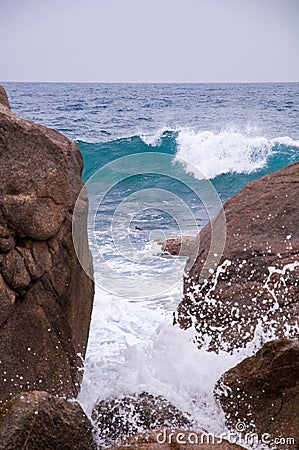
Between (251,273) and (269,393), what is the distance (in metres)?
1.41

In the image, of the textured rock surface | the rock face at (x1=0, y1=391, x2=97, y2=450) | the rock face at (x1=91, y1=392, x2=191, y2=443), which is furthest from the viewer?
the rock face at (x1=91, y1=392, x2=191, y2=443)

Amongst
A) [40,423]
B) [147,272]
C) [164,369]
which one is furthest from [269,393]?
[147,272]

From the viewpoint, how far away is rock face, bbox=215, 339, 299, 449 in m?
3.04

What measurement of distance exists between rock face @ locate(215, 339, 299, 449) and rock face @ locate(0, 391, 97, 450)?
930 millimetres

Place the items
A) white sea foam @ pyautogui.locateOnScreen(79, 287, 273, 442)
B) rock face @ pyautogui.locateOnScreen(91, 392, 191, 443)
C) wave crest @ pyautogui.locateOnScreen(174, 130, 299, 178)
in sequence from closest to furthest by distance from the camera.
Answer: rock face @ pyautogui.locateOnScreen(91, 392, 191, 443) < white sea foam @ pyautogui.locateOnScreen(79, 287, 273, 442) < wave crest @ pyautogui.locateOnScreen(174, 130, 299, 178)

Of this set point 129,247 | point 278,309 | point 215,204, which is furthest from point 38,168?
point 129,247

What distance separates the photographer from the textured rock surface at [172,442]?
2.70m

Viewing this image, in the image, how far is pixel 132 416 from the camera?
11.1 ft
